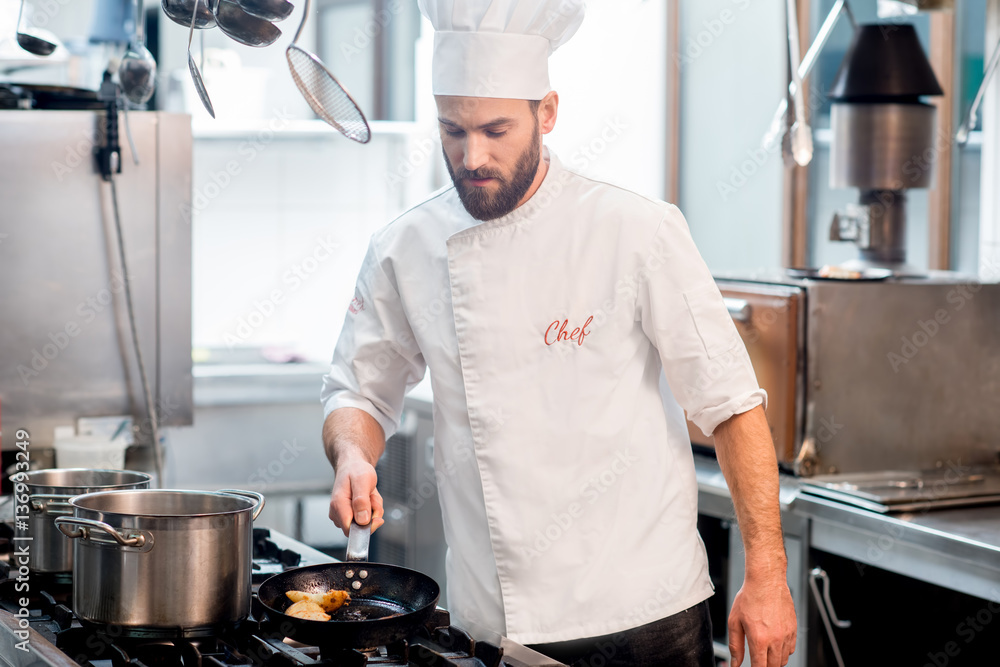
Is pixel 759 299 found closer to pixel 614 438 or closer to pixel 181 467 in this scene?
pixel 614 438

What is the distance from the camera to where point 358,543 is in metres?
1.40

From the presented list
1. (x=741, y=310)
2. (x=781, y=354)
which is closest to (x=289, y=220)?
(x=741, y=310)

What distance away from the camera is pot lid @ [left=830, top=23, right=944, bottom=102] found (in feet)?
7.84

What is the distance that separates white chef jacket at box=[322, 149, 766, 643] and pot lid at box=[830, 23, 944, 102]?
1.12 meters

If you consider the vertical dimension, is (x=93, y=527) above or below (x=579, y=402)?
below

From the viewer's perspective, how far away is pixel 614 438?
5.06 feet

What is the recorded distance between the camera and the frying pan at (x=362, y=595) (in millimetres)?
1122

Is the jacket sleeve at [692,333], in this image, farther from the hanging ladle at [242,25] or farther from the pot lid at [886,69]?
the pot lid at [886,69]

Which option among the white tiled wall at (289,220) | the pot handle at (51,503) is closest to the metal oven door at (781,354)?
the pot handle at (51,503)

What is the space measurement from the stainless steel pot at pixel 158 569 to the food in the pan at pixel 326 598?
2.7 inches

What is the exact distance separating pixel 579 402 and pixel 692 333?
0.20 metres

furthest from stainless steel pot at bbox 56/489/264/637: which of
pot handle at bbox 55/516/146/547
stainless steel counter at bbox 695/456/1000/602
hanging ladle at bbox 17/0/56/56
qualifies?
stainless steel counter at bbox 695/456/1000/602

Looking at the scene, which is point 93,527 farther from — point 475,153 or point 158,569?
point 475,153

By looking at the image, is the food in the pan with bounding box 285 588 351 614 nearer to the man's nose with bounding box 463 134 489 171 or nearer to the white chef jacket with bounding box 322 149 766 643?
the white chef jacket with bounding box 322 149 766 643
